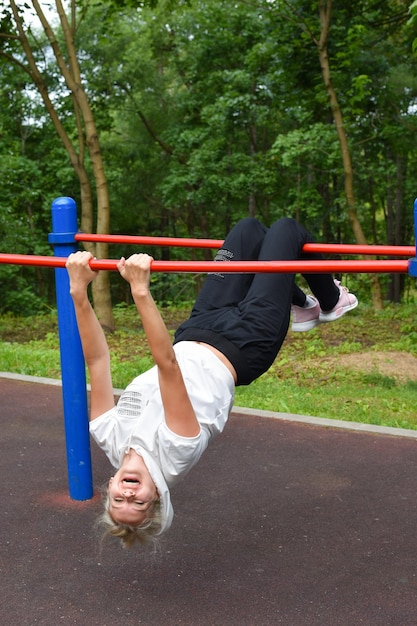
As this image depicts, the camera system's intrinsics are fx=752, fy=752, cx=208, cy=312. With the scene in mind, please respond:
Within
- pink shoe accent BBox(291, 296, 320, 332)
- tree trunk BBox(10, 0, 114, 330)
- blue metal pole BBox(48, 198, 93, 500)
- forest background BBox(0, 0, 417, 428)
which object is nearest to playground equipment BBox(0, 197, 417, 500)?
blue metal pole BBox(48, 198, 93, 500)

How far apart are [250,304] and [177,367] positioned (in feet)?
2.36

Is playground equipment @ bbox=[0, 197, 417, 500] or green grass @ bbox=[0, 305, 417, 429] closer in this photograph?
playground equipment @ bbox=[0, 197, 417, 500]

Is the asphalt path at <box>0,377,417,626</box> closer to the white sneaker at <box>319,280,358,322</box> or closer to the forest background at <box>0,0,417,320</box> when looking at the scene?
the white sneaker at <box>319,280,358,322</box>

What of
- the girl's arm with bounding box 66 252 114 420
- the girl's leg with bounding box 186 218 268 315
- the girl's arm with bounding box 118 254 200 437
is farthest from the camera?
the girl's leg with bounding box 186 218 268 315

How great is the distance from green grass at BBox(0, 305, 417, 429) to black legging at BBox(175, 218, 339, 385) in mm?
1985

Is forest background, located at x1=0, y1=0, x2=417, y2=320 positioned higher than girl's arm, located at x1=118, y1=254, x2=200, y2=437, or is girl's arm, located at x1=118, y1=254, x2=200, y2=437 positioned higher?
forest background, located at x1=0, y1=0, x2=417, y2=320

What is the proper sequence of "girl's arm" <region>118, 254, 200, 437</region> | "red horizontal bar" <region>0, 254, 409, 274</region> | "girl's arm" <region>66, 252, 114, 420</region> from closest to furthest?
"red horizontal bar" <region>0, 254, 409, 274</region>, "girl's arm" <region>118, 254, 200, 437</region>, "girl's arm" <region>66, 252, 114, 420</region>

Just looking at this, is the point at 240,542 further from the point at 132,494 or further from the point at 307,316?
the point at 307,316

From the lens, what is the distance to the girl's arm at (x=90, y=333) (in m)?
2.49

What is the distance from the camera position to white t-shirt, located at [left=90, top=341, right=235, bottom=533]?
95.5 inches

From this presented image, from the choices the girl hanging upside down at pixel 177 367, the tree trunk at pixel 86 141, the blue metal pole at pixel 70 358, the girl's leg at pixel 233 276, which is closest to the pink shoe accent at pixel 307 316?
the girl hanging upside down at pixel 177 367

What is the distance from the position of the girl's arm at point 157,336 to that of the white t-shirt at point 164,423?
0.12 metres

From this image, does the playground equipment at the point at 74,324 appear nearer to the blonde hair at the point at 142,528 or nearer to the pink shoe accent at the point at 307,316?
the pink shoe accent at the point at 307,316

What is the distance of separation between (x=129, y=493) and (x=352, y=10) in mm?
9442
